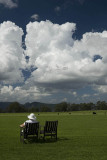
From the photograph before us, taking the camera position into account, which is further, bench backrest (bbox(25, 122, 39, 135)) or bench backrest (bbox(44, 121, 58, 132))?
bench backrest (bbox(44, 121, 58, 132))

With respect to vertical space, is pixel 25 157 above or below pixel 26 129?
below

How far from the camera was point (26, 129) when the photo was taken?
14.3m

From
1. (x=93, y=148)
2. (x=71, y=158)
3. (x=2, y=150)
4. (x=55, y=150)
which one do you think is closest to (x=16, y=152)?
(x=2, y=150)

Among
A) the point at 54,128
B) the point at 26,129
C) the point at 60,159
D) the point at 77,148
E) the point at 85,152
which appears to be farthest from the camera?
the point at 54,128

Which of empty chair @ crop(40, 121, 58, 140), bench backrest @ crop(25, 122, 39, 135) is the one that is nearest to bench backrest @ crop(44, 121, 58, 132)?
empty chair @ crop(40, 121, 58, 140)

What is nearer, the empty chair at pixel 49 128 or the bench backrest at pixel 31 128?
the bench backrest at pixel 31 128

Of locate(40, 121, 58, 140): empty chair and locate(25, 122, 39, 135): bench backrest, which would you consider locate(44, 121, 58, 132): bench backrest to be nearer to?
locate(40, 121, 58, 140): empty chair

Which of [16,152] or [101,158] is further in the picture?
[16,152]

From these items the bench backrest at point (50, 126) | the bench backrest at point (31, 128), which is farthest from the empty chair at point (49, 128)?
the bench backrest at point (31, 128)

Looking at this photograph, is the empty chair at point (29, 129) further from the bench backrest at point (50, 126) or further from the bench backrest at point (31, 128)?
the bench backrest at point (50, 126)

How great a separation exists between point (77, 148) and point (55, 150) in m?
1.28

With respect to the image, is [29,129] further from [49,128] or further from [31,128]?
[49,128]

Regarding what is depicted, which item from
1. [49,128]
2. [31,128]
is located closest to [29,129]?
[31,128]

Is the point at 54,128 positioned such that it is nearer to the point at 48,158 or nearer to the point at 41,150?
the point at 41,150
